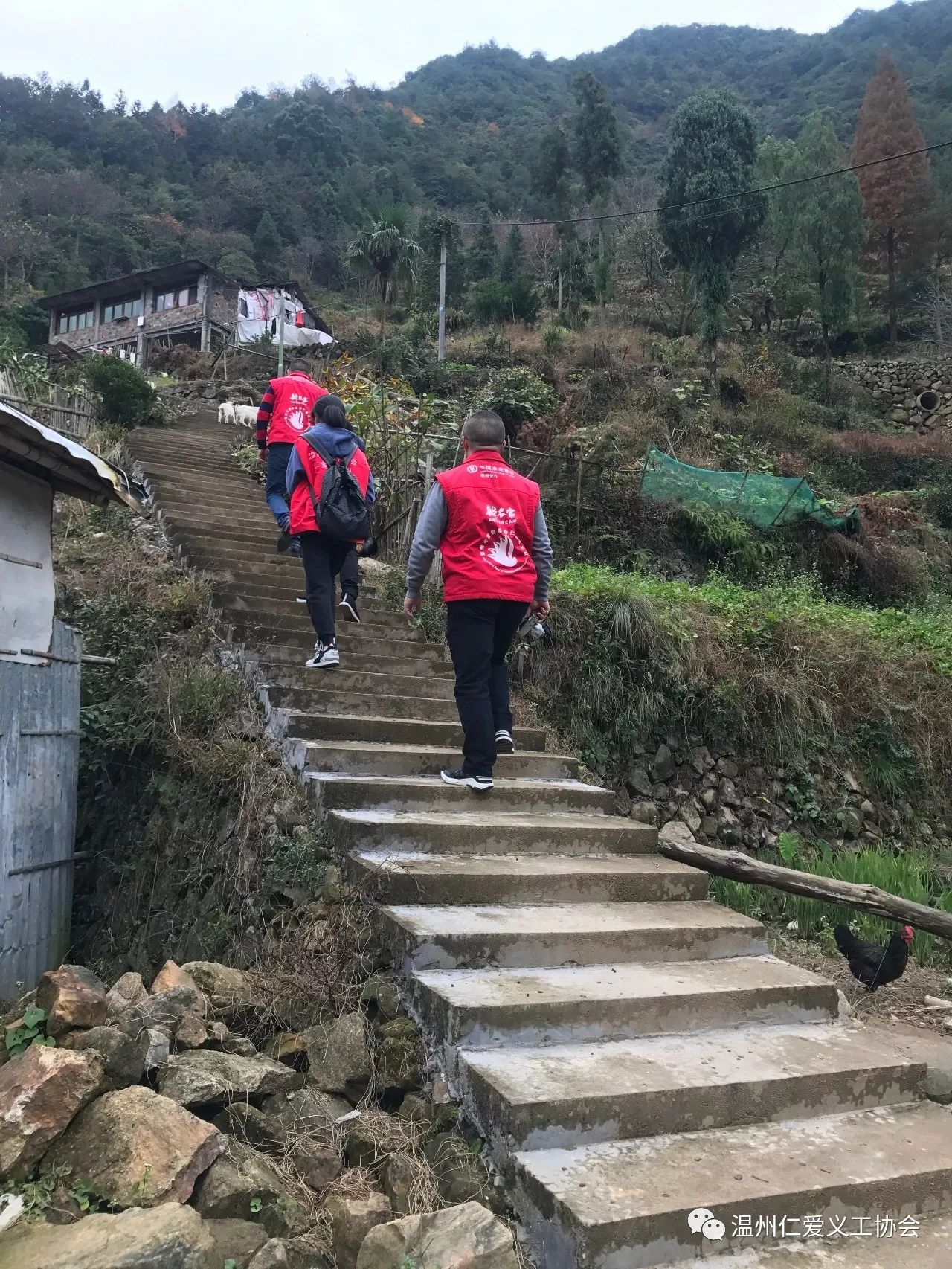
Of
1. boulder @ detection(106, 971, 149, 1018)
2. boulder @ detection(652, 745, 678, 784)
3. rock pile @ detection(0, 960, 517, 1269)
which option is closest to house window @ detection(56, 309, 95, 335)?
boulder @ detection(652, 745, 678, 784)

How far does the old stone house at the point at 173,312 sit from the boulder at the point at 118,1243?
31.9 meters

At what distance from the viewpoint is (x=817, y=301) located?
2570 cm

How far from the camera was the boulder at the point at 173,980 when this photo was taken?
296 cm

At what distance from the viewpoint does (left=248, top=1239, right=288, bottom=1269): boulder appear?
1.94 m

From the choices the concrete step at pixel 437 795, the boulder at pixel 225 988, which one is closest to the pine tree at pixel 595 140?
the concrete step at pixel 437 795

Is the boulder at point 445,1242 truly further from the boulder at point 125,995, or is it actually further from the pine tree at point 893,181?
the pine tree at point 893,181

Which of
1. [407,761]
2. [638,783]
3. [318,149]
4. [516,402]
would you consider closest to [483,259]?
[516,402]

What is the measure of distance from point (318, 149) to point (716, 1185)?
64.0 meters

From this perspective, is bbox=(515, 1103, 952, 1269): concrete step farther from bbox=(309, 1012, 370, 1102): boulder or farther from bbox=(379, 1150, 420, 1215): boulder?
bbox=(309, 1012, 370, 1102): boulder

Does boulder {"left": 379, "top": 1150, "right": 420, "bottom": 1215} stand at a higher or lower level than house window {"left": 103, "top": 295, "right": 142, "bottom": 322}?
lower

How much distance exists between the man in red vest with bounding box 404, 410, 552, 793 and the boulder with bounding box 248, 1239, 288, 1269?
2.30 m

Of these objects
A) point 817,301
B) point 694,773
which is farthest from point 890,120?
point 694,773

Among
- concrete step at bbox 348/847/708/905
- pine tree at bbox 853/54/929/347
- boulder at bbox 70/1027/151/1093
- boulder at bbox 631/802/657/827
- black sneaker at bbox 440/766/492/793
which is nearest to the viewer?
boulder at bbox 70/1027/151/1093

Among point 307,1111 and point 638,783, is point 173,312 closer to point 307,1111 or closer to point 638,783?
point 638,783
